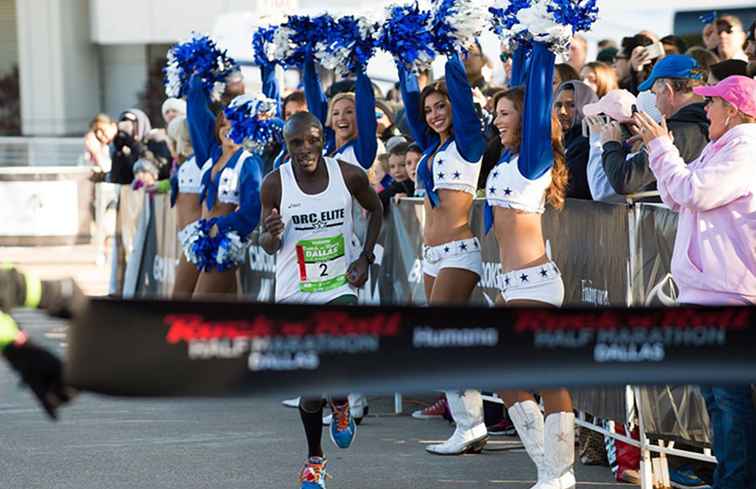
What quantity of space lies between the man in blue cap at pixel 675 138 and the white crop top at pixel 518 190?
329 millimetres

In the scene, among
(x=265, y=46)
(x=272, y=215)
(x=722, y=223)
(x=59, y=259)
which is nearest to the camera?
(x=722, y=223)

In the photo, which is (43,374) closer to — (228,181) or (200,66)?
(228,181)

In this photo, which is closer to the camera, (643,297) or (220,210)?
(643,297)

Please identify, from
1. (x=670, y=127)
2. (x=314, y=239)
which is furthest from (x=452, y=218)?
(x=670, y=127)

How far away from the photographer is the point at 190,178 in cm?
1163

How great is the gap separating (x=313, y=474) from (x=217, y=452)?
1.48m

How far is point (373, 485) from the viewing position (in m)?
8.00

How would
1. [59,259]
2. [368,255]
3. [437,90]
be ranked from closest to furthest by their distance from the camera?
[368,255]
[437,90]
[59,259]

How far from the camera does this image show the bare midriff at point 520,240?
24.6 ft

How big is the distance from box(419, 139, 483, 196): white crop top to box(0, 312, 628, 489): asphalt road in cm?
152

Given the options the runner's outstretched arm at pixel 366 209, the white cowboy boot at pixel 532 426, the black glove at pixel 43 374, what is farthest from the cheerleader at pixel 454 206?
the black glove at pixel 43 374

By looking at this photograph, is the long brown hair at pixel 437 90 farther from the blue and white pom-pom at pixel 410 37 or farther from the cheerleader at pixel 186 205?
the cheerleader at pixel 186 205

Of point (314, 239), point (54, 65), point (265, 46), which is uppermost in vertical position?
point (265, 46)

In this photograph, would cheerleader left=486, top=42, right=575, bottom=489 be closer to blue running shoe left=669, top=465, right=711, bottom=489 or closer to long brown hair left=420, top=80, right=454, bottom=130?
blue running shoe left=669, top=465, right=711, bottom=489
